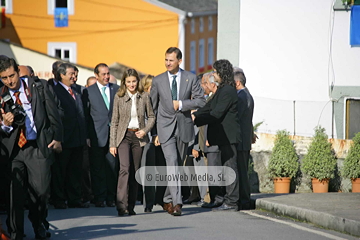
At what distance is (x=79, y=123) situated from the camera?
11.5 metres

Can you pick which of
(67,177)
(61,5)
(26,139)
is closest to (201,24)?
(61,5)

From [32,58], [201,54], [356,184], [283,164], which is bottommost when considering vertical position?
[356,184]

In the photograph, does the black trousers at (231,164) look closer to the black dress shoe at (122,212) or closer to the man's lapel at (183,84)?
the man's lapel at (183,84)

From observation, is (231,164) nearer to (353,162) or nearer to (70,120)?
(70,120)

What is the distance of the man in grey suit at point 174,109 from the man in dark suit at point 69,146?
1712 millimetres

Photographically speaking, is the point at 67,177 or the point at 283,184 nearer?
the point at 67,177

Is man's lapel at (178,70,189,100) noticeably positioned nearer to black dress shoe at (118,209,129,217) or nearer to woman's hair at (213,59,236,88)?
woman's hair at (213,59,236,88)

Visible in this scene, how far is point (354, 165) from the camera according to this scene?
13.3 meters

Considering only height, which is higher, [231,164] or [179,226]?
[231,164]

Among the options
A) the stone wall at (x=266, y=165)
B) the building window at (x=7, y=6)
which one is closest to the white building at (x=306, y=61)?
the stone wall at (x=266, y=165)

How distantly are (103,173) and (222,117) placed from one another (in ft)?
8.37

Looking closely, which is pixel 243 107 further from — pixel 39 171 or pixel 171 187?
pixel 39 171

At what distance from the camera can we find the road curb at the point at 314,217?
837 cm

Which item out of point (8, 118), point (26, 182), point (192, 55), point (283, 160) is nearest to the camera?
point (8, 118)
